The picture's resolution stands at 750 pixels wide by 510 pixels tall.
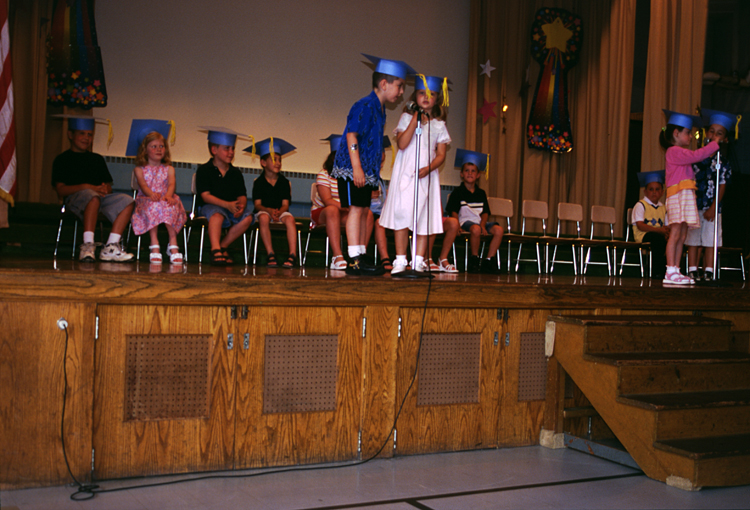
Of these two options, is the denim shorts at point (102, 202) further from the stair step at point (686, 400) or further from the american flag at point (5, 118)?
the stair step at point (686, 400)

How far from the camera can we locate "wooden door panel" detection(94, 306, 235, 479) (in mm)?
2742

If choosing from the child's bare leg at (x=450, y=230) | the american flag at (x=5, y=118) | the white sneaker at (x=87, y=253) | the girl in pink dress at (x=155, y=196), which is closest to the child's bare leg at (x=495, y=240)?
the child's bare leg at (x=450, y=230)

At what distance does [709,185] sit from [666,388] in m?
2.97

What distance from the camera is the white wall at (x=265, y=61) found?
7.36 meters

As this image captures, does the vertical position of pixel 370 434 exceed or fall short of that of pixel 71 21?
it falls short

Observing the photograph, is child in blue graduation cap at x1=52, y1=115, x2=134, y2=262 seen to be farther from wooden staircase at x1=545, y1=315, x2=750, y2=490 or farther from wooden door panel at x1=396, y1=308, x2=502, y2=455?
wooden staircase at x1=545, y1=315, x2=750, y2=490

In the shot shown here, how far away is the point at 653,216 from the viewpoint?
23.0ft

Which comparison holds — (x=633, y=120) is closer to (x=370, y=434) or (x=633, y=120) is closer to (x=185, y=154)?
(x=185, y=154)

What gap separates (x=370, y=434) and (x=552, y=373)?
1141mm

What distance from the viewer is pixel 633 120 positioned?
34.0ft

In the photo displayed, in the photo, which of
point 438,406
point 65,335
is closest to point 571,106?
point 438,406

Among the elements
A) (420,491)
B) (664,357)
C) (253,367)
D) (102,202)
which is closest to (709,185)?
(664,357)

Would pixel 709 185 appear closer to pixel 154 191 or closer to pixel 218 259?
pixel 218 259

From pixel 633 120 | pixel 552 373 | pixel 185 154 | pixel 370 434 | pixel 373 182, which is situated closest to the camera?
pixel 370 434
